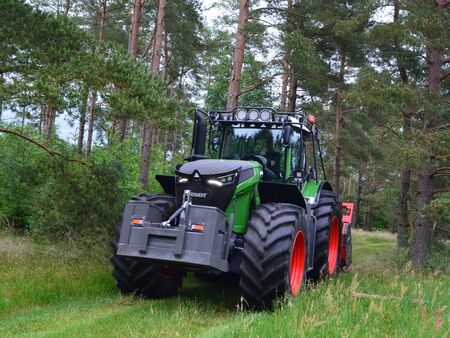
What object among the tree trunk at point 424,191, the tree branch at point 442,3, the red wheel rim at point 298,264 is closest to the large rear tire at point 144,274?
the red wheel rim at point 298,264

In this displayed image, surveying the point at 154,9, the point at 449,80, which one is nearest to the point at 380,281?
the point at 449,80

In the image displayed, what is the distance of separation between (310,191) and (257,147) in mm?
1361

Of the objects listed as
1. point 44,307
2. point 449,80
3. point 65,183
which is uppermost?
point 449,80

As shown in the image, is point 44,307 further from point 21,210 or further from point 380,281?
point 21,210

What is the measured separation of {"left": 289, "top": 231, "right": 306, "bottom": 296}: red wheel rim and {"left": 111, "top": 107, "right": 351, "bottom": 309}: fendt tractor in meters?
0.01

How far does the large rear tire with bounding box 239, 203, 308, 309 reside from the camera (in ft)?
19.8

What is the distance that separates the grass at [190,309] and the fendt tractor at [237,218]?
1.27 ft

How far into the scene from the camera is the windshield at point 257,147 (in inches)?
316

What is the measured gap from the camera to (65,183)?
1030 centimetres

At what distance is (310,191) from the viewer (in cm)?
880

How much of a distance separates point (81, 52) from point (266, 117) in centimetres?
358

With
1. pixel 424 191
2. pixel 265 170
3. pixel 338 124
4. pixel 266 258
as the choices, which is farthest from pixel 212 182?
pixel 338 124

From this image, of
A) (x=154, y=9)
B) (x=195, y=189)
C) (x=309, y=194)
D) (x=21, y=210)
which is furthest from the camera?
(x=154, y=9)

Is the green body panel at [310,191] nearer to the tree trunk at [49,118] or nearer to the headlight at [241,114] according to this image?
the headlight at [241,114]
